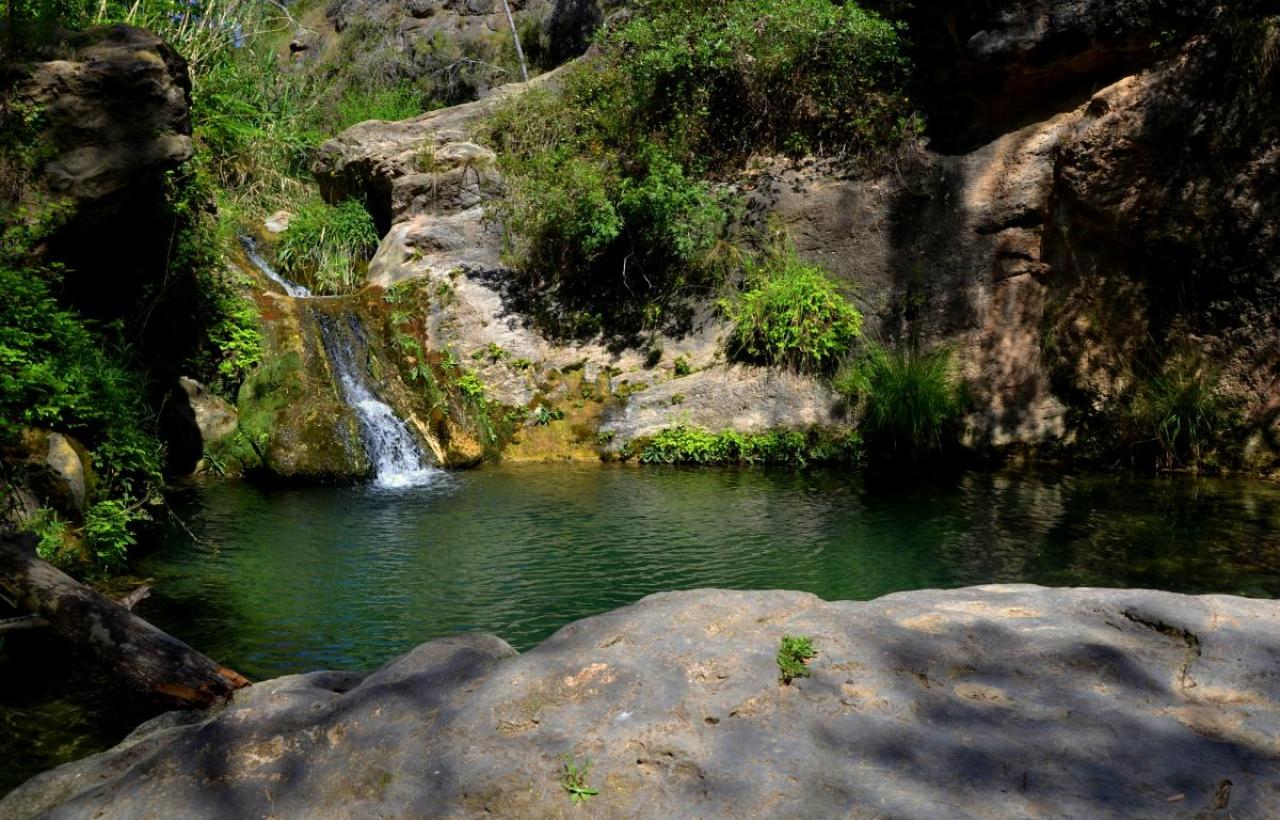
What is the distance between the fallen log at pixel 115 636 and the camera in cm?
356

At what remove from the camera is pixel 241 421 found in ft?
32.5

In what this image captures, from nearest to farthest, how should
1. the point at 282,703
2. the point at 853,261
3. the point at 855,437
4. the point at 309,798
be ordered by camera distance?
the point at 309,798 < the point at 282,703 < the point at 855,437 < the point at 853,261

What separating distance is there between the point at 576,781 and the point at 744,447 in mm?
7937

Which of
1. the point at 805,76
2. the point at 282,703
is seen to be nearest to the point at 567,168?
the point at 805,76

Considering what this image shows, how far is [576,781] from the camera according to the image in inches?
100

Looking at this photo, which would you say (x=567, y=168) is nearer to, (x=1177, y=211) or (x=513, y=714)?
(x=1177, y=211)

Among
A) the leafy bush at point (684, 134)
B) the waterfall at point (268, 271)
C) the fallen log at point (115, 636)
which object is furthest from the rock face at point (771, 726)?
the waterfall at point (268, 271)

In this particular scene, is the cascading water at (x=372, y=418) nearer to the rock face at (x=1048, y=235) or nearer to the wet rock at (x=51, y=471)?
the rock face at (x=1048, y=235)

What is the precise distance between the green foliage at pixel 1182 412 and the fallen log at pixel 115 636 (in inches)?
349

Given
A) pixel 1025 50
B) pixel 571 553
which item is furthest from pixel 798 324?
pixel 571 553

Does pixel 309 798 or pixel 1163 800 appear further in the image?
pixel 309 798

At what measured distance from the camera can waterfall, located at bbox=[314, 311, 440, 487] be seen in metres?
9.94

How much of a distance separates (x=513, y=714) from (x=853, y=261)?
926 cm

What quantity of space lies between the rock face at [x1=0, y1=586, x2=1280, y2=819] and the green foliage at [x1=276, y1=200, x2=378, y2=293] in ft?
34.6
